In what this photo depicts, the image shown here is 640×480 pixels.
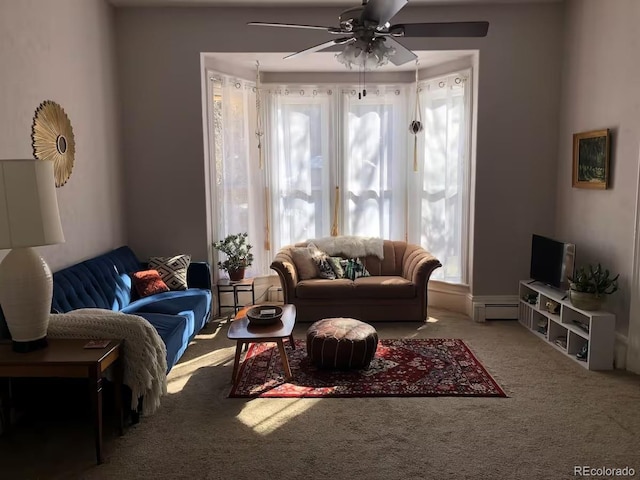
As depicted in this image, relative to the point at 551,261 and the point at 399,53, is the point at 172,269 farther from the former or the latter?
the point at 551,261

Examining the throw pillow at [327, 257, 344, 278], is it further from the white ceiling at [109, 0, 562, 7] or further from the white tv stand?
the white ceiling at [109, 0, 562, 7]

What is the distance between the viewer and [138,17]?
5227 millimetres

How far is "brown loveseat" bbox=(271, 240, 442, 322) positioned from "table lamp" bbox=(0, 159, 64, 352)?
264 centimetres

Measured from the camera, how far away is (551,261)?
15.6ft

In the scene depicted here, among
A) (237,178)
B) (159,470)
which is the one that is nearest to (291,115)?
(237,178)

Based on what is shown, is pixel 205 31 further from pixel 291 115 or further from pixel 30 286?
pixel 30 286

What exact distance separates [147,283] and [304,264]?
1.64 meters

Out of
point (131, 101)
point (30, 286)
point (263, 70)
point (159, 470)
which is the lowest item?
point (159, 470)

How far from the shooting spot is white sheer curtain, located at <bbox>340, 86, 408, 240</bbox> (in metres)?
6.19

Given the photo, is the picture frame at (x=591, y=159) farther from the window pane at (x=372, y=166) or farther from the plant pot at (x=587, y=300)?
the window pane at (x=372, y=166)

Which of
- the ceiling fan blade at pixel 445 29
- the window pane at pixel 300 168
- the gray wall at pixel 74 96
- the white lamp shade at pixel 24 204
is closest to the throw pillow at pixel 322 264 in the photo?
the window pane at pixel 300 168

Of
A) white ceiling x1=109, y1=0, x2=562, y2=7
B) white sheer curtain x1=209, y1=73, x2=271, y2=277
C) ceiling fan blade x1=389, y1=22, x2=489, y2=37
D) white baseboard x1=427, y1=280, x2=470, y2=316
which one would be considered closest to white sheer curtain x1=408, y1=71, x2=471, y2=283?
white baseboard x1=427, y1=280, x2=470, y2=316

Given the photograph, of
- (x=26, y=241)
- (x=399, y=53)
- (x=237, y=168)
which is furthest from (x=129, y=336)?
(x=237, y=168)

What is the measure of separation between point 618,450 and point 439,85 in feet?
13.7
